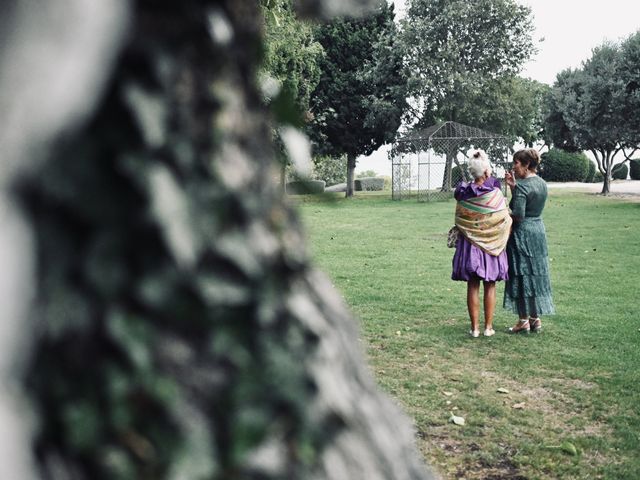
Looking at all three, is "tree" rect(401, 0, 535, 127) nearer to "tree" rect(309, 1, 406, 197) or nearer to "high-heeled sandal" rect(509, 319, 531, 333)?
"tree" rect(309, 1, 406, 197)

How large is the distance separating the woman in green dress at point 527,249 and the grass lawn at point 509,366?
13.0 inches

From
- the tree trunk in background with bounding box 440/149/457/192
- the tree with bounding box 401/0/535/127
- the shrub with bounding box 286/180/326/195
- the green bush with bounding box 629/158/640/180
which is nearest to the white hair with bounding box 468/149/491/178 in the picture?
the shrub with bounding box 286/180/326/195

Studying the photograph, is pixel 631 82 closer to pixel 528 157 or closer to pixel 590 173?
pixel 528 157

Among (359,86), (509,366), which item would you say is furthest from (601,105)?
(509,366)

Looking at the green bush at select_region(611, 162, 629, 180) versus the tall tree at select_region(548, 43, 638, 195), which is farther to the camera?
the green bush at select_region(611, 162, 629, 180)

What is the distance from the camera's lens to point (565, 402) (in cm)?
552

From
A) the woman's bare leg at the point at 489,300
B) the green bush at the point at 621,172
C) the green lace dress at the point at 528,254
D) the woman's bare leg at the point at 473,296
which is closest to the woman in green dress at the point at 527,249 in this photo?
A: the green lace dress at the point at 528,254

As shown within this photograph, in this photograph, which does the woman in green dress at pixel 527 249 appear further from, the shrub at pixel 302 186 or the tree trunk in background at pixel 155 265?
the tree trunk in background at pixel 155 265

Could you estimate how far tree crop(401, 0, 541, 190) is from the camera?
3616 centimetres

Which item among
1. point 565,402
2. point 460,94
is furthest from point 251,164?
point 460,94

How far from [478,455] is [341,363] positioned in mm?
4054

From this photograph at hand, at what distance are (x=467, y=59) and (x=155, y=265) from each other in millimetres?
39085

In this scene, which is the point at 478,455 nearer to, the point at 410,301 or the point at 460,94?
the point at 410,301

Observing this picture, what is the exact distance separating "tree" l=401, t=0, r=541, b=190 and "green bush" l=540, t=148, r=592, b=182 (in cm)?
1374
